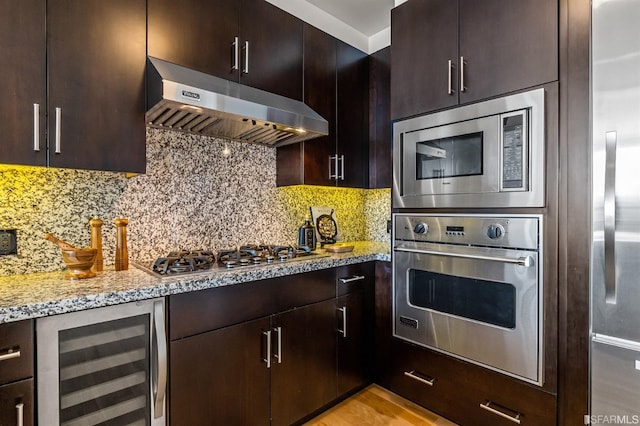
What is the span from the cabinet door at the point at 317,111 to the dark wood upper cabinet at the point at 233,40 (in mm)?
95

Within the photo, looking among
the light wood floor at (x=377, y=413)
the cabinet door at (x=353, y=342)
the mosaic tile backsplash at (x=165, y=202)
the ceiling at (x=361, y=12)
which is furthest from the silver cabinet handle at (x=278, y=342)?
the ceiling at (x=361, y=12)

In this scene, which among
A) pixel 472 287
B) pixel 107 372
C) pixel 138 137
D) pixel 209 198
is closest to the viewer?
pixel 107 372

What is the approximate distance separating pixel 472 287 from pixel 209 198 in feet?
5.18

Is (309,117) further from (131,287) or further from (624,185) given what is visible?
(624,185)

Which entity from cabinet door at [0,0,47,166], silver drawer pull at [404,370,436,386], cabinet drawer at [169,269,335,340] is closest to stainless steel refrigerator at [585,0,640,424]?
silver drawer pull at [404,370,436,386]

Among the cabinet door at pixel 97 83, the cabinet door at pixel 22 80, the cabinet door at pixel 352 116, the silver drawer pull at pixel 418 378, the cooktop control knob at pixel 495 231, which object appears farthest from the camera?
the cabinet door at pixel 352 116

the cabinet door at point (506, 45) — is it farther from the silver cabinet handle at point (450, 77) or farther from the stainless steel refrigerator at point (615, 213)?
the stainless steel refrigerator at point (615, 213)

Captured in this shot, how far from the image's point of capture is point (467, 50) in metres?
1.79

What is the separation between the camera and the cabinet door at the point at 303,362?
168cm

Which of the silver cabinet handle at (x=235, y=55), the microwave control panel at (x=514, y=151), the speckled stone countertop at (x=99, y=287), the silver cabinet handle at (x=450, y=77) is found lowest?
the speckled stone countertop at (x=99, y=287)

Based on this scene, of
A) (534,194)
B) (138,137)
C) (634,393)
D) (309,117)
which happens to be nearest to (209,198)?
(138,137)

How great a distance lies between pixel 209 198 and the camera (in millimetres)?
2061

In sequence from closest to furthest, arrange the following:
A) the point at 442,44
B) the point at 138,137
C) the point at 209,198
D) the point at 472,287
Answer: the point at 138,137 < the point at 472,287 < the point at 442,44 < the point at 209,198

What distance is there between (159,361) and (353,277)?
1147 mm
